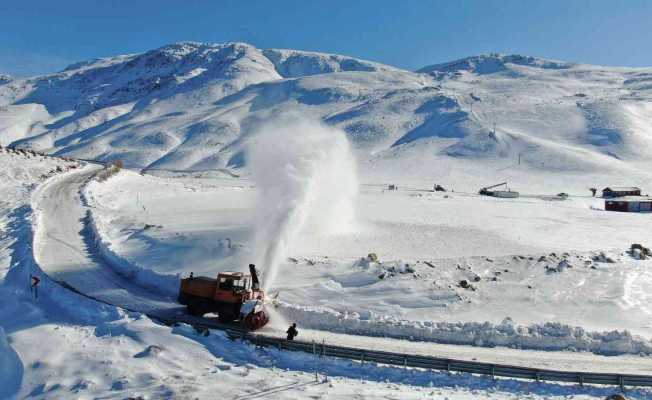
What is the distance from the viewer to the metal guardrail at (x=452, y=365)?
16.7 metres

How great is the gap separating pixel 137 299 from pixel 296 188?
42.1ft

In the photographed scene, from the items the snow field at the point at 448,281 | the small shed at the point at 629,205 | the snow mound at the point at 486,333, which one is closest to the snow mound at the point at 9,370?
the snow field at the point at 448,281

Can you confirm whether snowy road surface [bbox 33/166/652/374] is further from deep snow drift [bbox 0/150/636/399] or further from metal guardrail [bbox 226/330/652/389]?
deep snow drift [bbox 0/150/636/399]

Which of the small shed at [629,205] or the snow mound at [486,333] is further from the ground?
the small shed at [629,205]

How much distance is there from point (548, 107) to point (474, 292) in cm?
16362

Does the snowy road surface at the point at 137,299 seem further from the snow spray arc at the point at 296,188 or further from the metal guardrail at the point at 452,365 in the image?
the snow spray arc at the point at 296,188

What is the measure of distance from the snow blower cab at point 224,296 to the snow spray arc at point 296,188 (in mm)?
3236

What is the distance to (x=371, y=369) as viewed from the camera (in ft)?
58.4

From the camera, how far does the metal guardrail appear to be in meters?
16.7

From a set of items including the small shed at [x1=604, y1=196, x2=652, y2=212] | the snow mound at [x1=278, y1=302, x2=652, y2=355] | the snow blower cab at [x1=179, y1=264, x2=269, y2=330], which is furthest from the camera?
the small shed at [x1=604, y1=196, x2=652, y2=212]

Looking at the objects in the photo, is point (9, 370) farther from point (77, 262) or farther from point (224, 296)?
point (77, 262)

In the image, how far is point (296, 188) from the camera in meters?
34.6

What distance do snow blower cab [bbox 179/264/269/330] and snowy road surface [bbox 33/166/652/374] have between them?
1.93ft

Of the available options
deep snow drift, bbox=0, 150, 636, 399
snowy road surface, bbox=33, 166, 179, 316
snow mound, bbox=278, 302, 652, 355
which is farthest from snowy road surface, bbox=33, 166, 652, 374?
deep snow drift, bbox=0, 150, 636, 399
